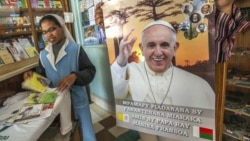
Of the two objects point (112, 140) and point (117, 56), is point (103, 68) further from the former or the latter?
point (117, 56)

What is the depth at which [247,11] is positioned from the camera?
4.82 ft

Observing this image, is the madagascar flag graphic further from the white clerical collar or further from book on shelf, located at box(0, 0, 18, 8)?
book on shelf, located at box(0, 0, 18, 8)

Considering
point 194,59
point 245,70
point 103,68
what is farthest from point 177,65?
point 103,68

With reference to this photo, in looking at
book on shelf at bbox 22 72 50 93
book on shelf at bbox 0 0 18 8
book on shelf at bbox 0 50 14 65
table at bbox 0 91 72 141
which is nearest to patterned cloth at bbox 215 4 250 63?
table at bbox 0 91 72 141

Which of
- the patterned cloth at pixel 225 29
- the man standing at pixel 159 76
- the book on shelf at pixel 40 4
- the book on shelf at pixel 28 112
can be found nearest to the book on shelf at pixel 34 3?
the book on shelf at pixel 40 4

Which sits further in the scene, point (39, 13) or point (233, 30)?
point (39, 13)

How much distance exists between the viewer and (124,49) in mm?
982

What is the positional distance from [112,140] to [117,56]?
136cm

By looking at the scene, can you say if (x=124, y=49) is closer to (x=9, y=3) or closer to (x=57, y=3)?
(x=9, y=3)

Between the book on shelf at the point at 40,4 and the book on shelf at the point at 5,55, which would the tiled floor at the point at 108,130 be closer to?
the book on shelf at the point at 5,55

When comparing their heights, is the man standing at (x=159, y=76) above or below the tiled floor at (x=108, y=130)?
above

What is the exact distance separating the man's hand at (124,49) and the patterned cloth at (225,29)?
1.27ft

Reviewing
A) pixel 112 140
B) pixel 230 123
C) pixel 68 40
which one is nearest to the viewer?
pixel 68 40

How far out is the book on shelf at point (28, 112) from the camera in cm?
93
